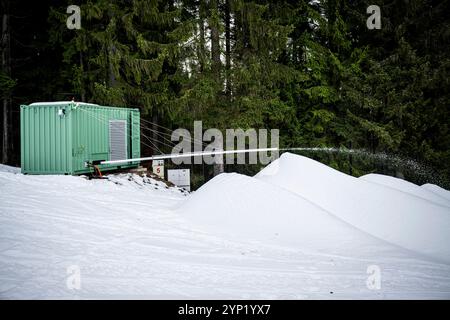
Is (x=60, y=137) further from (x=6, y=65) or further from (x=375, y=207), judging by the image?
(x=6, y=65)

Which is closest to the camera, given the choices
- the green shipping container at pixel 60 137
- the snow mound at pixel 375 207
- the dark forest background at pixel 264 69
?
the snow mound at pixel 375 207

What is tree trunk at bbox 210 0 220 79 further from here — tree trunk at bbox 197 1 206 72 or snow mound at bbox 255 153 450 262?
snow mound at bbox 255 153 450 262

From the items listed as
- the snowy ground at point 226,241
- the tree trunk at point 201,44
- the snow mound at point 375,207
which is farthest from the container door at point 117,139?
the snow mound at point 375,207

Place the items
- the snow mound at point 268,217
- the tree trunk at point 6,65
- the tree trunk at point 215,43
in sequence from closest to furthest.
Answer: the snow mound at point 268,217 < the tree trunk at point 215,43 < the tree trunk at point 6,65

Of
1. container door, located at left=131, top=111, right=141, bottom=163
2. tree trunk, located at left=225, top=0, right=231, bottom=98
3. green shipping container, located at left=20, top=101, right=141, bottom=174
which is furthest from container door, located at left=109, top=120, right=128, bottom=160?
tree trunk, located at left=225, top=0, right=231, bottom=98

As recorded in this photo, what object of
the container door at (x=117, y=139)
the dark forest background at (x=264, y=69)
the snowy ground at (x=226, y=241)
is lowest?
the snowy ground at (x=226, y=241)

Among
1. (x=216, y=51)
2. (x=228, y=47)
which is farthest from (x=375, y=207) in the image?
(x=228, y=47)

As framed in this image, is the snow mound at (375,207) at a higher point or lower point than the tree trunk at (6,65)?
lower

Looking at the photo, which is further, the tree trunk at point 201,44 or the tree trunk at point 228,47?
the tree trunk at point 228,47

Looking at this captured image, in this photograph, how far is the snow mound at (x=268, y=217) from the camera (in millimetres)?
5855

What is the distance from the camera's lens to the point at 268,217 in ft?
21.6

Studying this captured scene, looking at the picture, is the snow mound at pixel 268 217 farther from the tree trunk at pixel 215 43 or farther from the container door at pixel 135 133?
the tree trunk at pixel 215 43

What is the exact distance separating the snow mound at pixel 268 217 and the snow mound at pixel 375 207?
533mm
